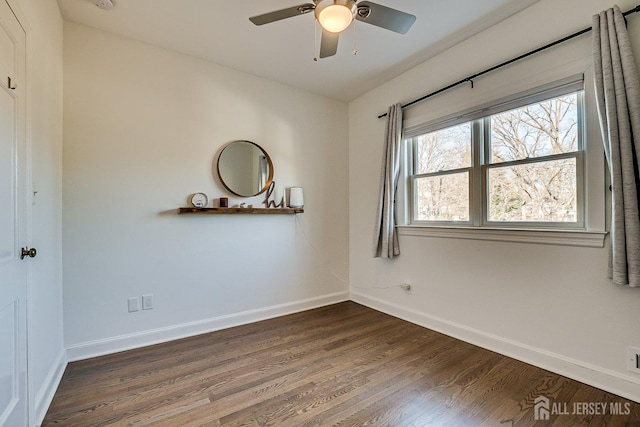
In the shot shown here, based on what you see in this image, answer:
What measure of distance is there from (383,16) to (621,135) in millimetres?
1547

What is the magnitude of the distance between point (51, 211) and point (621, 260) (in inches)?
141

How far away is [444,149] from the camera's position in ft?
9.23

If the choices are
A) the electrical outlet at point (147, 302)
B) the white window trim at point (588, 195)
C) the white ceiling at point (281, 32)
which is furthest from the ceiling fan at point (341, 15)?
the electrical outlet at point (147, 302)

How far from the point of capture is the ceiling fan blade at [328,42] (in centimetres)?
188

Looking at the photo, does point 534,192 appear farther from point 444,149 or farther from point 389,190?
point 389,190

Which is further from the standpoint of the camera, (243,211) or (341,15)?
(243,211)

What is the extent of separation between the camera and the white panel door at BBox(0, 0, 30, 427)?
122cm

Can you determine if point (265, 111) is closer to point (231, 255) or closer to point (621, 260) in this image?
point (231, 255)

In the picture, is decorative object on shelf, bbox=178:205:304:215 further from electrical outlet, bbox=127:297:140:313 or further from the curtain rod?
the curtain rod

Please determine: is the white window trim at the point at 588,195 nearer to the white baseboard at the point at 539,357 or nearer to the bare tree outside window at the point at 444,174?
the bare tree outside window at the point at 444,174

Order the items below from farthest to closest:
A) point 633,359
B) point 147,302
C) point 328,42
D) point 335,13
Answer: point 147,302, point 328,42, point 633,359, point 335,13

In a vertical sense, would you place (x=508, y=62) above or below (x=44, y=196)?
above

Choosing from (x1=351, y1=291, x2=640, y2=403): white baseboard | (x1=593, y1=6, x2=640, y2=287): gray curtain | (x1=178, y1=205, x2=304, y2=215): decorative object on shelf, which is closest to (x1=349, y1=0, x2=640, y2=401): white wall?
(x1=351, y1=291, x2=640, y2=403): white baseboard

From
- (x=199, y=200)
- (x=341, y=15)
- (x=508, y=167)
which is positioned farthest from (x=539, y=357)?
(x=199, y=200)
